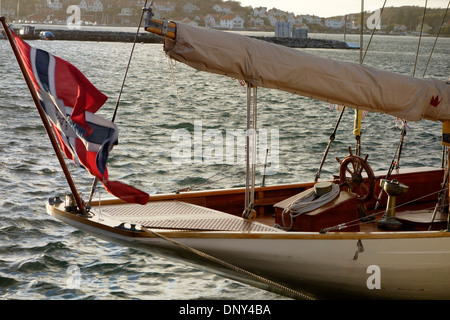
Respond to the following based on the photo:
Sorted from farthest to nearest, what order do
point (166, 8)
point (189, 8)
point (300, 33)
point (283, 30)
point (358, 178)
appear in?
point (166, 8) < point (189, 8) < point (283, 30) < point (300, 33) < point (358, 178)

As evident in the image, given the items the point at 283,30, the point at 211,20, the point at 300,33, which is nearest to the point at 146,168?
the point at 300,33

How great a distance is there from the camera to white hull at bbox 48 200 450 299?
782 centimetres

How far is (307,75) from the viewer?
7871 millimetres

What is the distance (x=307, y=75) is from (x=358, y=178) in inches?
85.3

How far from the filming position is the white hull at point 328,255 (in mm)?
Answer: 7816

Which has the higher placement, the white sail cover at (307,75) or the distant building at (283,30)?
the distant building at (283,30)

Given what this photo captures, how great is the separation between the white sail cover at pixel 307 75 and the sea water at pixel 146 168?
0.49 meters

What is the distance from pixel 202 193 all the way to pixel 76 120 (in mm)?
2782

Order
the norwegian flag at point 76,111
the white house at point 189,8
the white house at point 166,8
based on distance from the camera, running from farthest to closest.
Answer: the white house at point 189,8 < the white house at point 166,8 < the norwegian flag at point 76,111

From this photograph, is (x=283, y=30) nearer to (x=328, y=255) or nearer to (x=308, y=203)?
(x=308, y=203)

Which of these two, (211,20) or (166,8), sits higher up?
(166,8)

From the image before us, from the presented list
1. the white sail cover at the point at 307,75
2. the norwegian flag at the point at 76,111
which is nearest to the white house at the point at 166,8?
the white sail cover at the point at 307,75

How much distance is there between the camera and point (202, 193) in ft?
31.7

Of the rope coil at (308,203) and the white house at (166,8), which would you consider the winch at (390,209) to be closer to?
the rope coil at (308,203)
